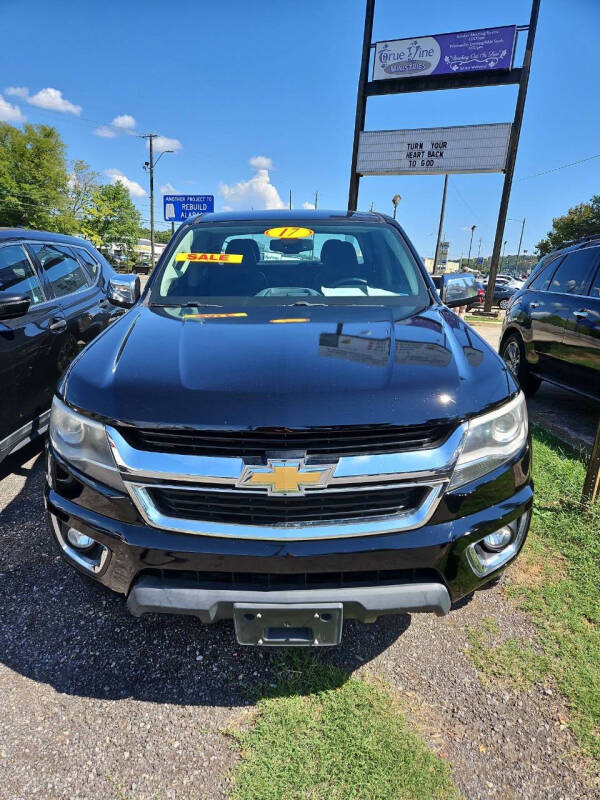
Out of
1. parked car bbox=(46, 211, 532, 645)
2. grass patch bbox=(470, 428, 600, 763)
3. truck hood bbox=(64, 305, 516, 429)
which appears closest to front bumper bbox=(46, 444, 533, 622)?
parked car bbox=(46, 211, 532, 645)

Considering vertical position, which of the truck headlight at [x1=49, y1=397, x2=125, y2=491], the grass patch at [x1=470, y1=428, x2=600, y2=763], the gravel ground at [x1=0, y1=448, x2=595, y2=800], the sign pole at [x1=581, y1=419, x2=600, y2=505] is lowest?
the gravel ground at [x1=0, y1=448, x2=595, y2=800]

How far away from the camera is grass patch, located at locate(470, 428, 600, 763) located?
77.3 inches

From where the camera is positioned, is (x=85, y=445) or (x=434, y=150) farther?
(x=434, y=150)

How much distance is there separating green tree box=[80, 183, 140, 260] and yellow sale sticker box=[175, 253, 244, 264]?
66.2 m

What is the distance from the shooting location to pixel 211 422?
1.56 metres

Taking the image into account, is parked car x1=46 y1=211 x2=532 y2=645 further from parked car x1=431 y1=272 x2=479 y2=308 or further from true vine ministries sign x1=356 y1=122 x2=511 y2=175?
true vine ministries sign x1=356 y1=122 x2=511 y2=175

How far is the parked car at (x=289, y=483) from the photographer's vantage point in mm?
1575

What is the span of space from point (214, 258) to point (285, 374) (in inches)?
60.9

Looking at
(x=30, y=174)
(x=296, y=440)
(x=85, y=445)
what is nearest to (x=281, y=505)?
(x=296, y=440)

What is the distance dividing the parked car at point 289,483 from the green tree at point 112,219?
2663 inches

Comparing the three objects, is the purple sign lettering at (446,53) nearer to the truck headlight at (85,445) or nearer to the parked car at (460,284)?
the parked car at (460,284)

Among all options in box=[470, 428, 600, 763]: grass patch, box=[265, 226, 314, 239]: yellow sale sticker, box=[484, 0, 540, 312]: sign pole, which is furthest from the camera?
box=[484, 0, 540, 312]: sign pole

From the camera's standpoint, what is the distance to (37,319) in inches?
143

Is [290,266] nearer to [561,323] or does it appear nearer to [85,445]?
[85,445]
